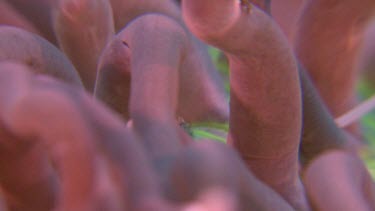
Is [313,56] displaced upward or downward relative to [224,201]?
downward

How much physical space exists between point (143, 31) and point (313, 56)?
0.55 metres

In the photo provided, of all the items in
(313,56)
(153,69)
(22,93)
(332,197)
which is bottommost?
(313,56)

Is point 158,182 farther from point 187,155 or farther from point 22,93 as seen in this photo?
point 22,93

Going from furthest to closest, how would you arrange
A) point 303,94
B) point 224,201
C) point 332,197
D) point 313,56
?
1. point 313,56
2. point 303,94
3. point 332,197
4. point 224,201

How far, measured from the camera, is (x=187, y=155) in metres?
0.43

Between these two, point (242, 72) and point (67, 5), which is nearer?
point (242, 72)

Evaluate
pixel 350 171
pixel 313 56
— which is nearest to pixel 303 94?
pixel 313 56

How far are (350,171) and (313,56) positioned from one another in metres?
0.54

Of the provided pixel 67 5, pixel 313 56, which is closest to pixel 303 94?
pixel 313 56

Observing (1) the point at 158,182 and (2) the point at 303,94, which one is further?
(2) the point at 303,94

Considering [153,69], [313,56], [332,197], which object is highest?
[153,69]

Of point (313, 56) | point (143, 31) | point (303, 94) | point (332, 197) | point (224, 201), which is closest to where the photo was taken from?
point (224, 201)

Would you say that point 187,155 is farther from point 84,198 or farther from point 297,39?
point 297,39

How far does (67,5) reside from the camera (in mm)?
1038
